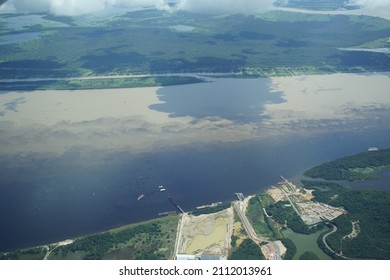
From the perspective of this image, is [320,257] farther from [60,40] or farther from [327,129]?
[60,40]

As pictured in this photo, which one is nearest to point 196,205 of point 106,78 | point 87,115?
point 87,115

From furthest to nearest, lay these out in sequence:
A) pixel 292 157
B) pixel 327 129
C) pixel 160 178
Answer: pixel 327 129 → pixel 292 157 → pixel 160 178

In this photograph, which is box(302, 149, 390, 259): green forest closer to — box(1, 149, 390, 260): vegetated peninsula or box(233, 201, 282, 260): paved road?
box(1, 149, 390, 260): vegetated peninsula

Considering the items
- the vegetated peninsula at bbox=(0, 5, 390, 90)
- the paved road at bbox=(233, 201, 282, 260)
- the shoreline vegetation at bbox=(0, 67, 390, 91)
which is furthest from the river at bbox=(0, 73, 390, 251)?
the vegetated peninsula at bbox=(0, 5, 390, 90)

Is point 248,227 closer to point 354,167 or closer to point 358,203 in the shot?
point 358,203

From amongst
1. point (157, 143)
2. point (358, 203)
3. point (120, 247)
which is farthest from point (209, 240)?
point (157, 143)

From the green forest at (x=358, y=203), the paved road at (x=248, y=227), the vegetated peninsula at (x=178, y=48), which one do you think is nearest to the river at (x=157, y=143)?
the paved road at (x=248, y=227)

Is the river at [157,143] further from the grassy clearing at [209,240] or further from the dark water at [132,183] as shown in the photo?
the grassy clearing at [209,240]
